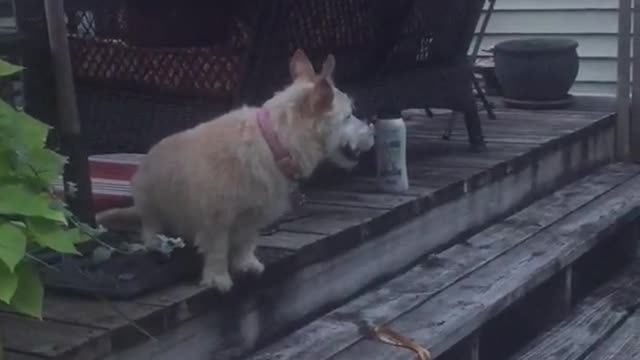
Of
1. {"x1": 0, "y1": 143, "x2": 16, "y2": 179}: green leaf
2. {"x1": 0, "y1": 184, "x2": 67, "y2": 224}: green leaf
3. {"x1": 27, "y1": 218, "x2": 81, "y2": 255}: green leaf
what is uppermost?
{"x1": 0, "y1": 143, "x2": 16, "y2": 179}: green leaf

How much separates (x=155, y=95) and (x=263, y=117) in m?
0.91

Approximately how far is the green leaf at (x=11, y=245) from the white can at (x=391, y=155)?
2.17m

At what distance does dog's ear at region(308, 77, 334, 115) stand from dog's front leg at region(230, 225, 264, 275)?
34cm

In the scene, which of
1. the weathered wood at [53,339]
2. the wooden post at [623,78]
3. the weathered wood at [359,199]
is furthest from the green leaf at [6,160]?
the wooden post at [623,78]

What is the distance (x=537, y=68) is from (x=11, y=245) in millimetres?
4145

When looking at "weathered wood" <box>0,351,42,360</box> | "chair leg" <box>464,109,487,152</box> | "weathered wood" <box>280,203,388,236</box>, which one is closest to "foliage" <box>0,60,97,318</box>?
"weathered wood" <box>0,351,42,360</box>

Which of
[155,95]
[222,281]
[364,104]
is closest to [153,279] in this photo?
[222,281]

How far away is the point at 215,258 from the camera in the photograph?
2.87 meters

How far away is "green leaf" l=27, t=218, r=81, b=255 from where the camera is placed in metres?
1.94

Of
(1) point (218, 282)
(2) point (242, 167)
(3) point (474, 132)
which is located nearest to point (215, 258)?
(1) point (218, 282)

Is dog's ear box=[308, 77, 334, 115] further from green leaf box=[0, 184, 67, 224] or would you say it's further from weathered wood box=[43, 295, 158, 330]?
green leaf box=[0, 184, 67, 224]

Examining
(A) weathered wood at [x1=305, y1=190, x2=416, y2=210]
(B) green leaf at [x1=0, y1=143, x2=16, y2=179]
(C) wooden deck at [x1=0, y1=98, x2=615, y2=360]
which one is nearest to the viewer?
(B) green leaf at [x1=0, y1=143, x2=16, y2=179]

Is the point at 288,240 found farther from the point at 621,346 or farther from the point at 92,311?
the point at 621,346

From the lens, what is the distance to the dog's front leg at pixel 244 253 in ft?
9.58
